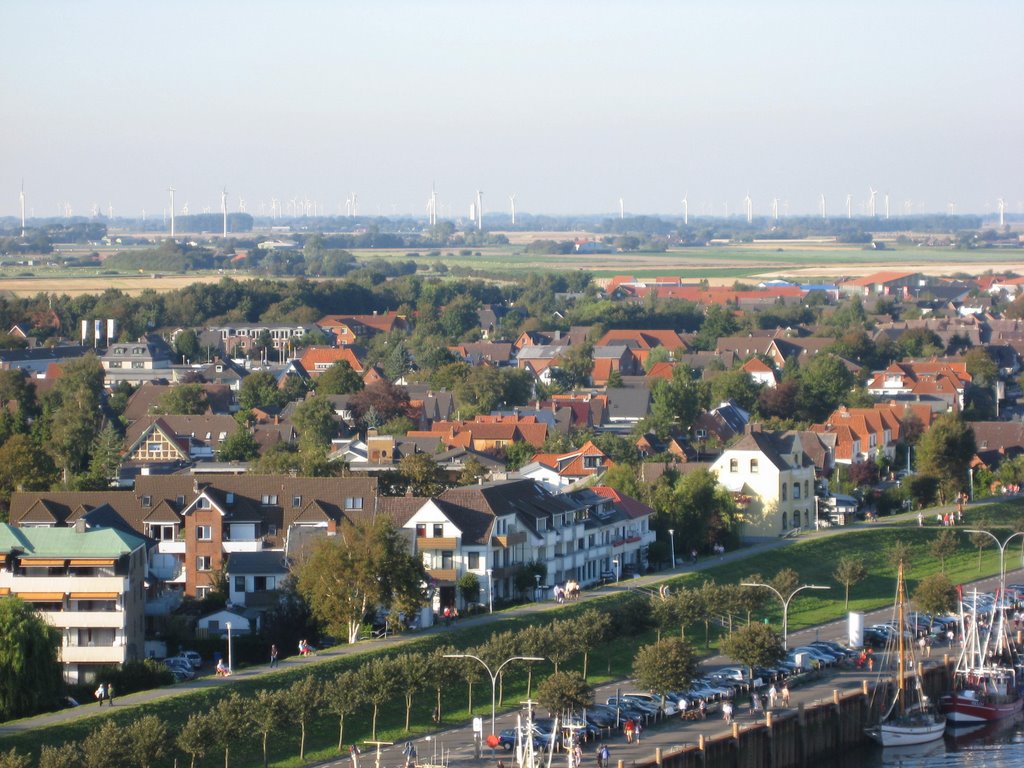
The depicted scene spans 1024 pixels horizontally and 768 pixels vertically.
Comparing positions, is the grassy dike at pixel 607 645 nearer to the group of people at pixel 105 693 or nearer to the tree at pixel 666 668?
the group of people at pixel 105 693

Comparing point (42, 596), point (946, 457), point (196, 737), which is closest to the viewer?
point (196, 737)

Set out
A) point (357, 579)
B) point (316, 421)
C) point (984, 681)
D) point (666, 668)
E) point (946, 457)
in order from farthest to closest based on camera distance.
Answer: point (316, 421), point (946, 457), point (984, 681), point (357, 579), point (666, 668)

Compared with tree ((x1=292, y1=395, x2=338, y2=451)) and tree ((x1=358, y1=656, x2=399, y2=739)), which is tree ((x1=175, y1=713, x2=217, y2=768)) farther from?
tree ((x1=292, y1=395, x2=338, y2=451))

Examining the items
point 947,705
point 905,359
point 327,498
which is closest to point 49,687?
point 327,498

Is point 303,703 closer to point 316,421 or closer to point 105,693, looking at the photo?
point 105,693

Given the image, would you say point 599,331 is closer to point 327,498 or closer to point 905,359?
point 905,359

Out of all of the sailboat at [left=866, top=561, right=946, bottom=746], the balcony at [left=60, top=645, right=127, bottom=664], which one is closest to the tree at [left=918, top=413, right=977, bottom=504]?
the sailboat at [left=866, top=561, right=946, bottom=746]

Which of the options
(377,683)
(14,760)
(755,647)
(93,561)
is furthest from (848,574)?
(14,760)
